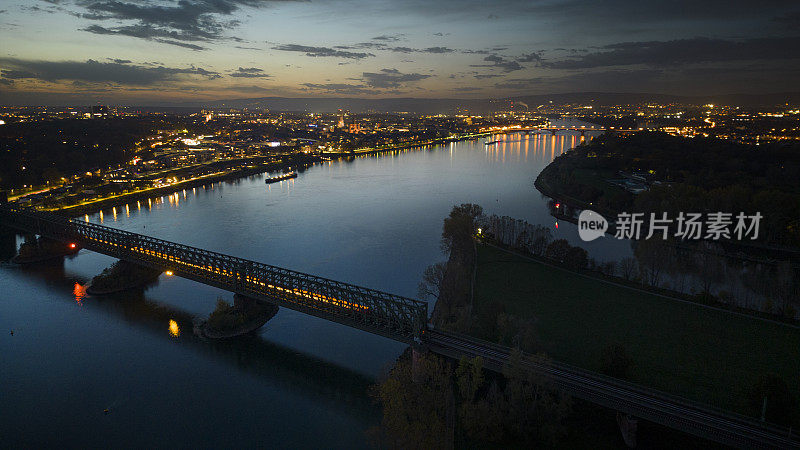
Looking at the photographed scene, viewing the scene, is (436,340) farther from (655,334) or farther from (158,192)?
(158,192)

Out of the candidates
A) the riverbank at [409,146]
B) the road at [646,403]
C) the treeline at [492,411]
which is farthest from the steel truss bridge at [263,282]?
the riverbank at [409,146]

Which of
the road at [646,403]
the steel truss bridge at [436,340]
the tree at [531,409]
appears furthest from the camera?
the tree at [531,409]

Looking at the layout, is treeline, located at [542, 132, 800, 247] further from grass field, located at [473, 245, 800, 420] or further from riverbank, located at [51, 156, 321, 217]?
riverbank, located at [51, 156, 321, 217]

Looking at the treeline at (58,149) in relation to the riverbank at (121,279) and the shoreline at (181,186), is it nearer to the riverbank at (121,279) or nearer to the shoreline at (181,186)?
the shoreline at (181,186)

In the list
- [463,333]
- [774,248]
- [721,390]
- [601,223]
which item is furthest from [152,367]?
[774,248]

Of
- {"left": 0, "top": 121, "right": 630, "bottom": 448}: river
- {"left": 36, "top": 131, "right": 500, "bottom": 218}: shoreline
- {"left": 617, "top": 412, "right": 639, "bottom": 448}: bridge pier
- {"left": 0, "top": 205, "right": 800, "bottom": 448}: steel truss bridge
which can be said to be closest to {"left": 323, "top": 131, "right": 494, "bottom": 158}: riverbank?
{"left": 36, "top": 131, "right": 500, "bottom": 218}: shoreline

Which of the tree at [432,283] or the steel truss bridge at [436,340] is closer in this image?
the steel truss bridge at [436,340]
